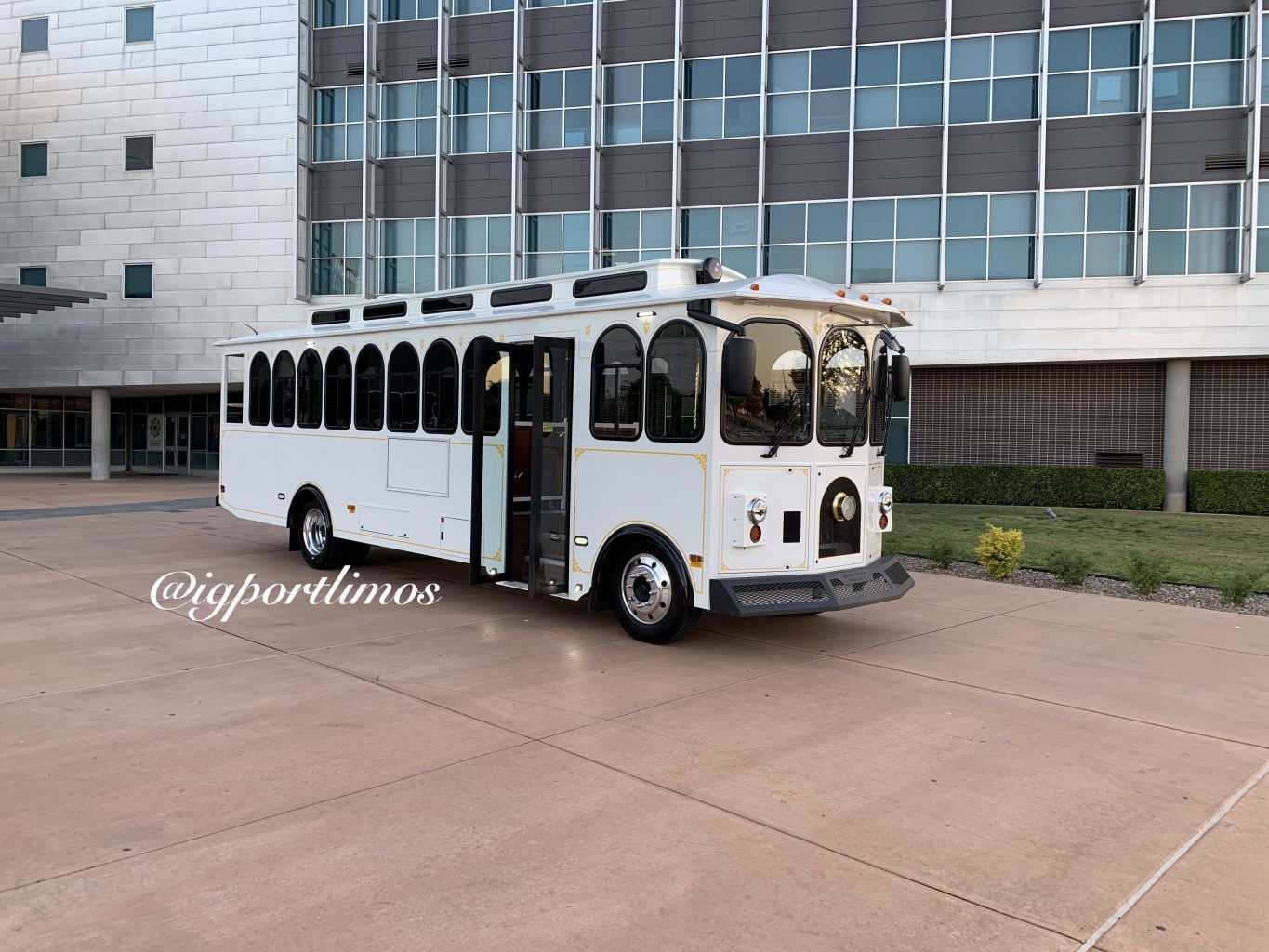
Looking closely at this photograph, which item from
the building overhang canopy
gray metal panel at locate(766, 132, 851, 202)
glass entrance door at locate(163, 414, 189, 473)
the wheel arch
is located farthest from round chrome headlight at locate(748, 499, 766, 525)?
glass entrance door at locate(163, 414, 189, 473)

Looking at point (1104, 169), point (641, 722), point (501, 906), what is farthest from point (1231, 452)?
point (501, 906)

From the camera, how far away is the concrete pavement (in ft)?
11.9

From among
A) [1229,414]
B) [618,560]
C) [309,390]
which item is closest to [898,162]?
[1229,414]

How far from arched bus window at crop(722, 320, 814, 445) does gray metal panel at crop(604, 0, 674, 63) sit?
22.3m

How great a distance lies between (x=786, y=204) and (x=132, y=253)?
20779 millimetres

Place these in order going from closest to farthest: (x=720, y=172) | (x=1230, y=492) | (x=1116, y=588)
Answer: (x=1116, y=588) < (x=1230, y=492) < (x=720, y=172)

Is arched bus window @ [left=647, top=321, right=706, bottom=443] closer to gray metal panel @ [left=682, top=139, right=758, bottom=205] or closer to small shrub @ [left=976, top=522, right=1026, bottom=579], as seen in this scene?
small shrub @ [left=976, top=522, right=1026, bottom=579]

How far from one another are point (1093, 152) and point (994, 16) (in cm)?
425

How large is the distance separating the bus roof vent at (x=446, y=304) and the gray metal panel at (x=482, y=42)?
21121mm

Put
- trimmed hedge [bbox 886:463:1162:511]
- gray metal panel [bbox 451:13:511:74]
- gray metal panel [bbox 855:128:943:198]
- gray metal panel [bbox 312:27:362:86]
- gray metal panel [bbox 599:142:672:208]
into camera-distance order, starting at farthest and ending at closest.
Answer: gray metal panel [bbox 312:27:362:86] → gray metal panel [bbox 451:13:511:74] → gray metal panel [bbox 599:142:672:208] → gray metal panel [bbox 855:128:943:198] → trimmed hedge [bbox 886:463:1162:511]

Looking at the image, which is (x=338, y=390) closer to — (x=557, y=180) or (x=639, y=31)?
(x=557, y=180)

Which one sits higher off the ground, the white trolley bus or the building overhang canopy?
the building overhang canopy

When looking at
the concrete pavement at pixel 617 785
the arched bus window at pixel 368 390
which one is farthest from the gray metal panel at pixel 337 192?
the concrete pavement at pixel 617 785

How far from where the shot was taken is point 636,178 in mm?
27516
